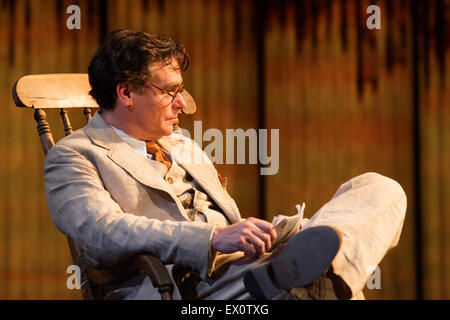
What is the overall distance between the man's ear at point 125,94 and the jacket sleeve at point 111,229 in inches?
12.0

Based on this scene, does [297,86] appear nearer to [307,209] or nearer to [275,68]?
[275,68]

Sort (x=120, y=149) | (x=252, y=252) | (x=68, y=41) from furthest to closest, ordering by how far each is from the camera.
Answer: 1. (x=68, y=41)
2. (x=120, y=149)
3. (x=252, y=252)

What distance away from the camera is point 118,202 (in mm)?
1749

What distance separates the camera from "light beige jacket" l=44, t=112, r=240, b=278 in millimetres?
1533

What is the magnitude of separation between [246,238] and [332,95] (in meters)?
2.22

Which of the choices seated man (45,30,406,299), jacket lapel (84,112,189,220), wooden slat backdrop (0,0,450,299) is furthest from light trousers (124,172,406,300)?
wooden slat backdrop (0,0,450,299)

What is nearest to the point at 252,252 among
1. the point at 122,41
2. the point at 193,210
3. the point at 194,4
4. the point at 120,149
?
the point at 193,210

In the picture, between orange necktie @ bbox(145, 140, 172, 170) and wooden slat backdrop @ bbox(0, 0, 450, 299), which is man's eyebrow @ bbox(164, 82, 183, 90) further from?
wooden slat backdrop @ bbox(0, 0, 450, 299)

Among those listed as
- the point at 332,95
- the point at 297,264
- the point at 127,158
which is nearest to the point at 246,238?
the point at 297,264

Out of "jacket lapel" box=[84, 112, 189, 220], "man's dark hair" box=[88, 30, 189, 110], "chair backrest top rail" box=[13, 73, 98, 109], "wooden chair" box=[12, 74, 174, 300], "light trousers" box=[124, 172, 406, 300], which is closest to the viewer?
"light trousers" box=[124, 172, 406, 300]

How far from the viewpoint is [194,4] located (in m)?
3.54

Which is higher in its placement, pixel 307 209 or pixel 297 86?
pixel 297 86

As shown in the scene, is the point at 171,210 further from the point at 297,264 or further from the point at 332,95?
the point at 332,95

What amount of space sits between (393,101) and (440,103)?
0.84ft
